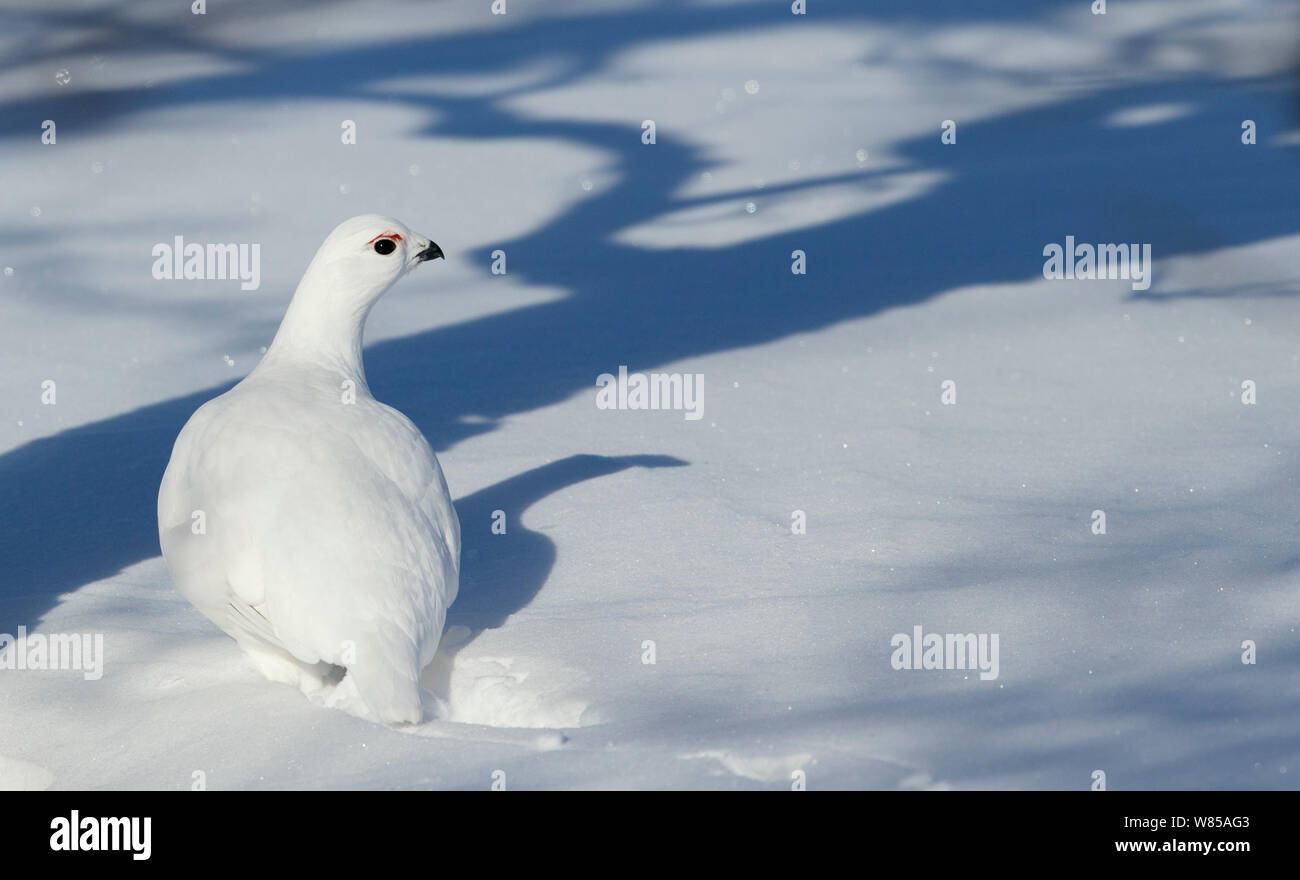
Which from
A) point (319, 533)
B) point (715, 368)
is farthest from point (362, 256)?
point (715, 368)

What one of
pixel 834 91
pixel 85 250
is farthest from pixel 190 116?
pixel 834 91

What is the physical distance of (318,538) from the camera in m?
3.22

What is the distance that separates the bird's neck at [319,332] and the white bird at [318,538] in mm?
176

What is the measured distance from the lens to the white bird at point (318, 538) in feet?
10.2

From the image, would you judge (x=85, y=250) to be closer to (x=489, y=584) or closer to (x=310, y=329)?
(x=310, y=329)

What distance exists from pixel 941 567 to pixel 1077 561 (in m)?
0.37

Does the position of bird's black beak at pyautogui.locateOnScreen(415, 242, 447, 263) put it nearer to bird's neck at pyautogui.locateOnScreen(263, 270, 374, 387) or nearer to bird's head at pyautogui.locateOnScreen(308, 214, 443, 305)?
bird's head at pyautogui.locateOnScreen(308, 214, 443, 305)

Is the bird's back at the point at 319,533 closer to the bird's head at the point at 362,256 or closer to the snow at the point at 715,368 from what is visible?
the snow at the point at 715,368

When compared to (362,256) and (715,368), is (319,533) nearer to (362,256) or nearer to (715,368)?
(362,256)

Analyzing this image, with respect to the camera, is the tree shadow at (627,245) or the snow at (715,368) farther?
the tree shadow at (627,245)

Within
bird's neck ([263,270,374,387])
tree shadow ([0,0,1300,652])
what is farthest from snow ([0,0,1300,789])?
bird's neck ([263,270,374,387])

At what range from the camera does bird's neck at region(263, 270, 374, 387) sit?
406 cm

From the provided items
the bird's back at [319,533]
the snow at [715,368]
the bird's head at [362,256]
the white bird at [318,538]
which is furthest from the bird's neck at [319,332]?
the snow at [715,368]

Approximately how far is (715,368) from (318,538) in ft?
10.1
